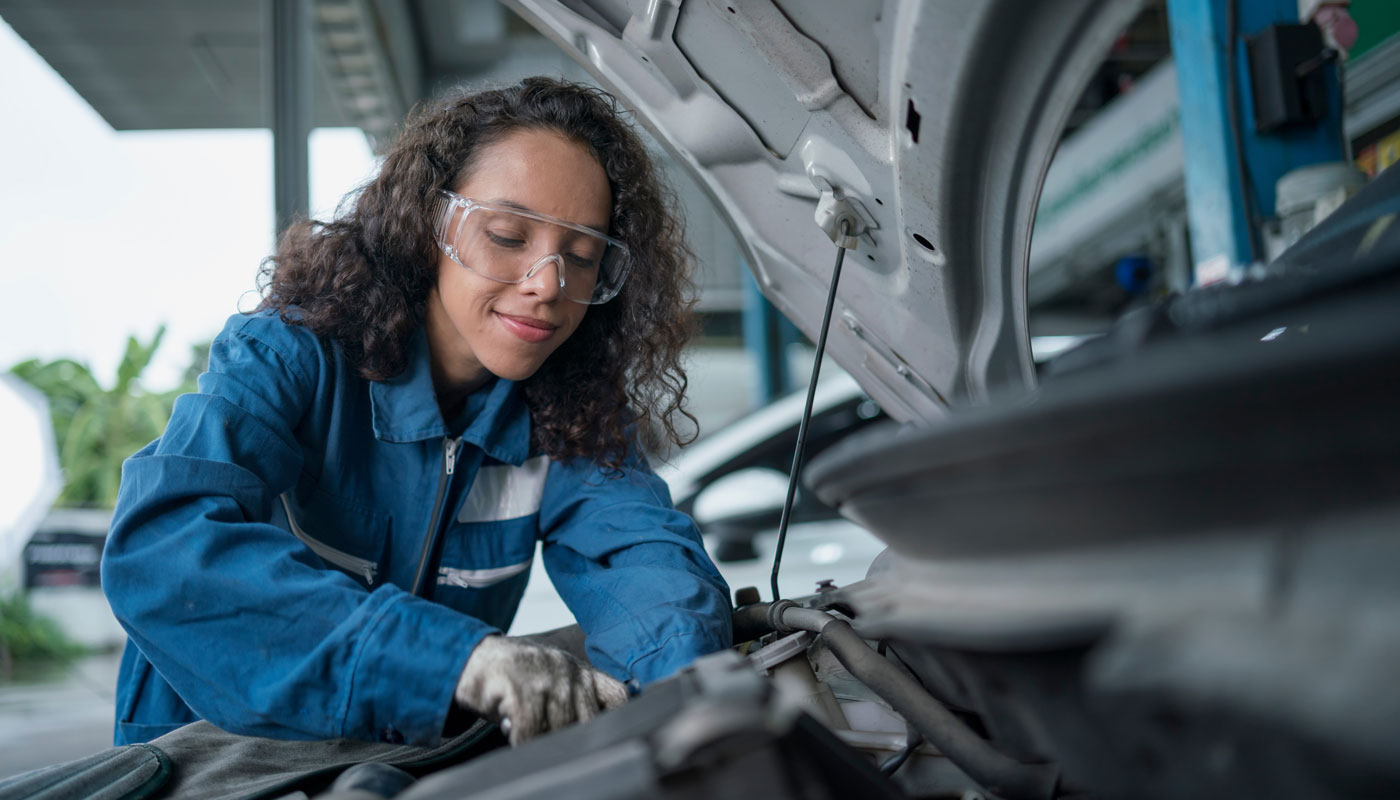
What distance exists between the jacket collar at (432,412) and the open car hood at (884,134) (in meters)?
→ 0.45

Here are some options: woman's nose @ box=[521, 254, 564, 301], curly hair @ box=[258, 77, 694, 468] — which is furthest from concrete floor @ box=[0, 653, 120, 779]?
woman's nose @ box=[521, 254, 564, 301]

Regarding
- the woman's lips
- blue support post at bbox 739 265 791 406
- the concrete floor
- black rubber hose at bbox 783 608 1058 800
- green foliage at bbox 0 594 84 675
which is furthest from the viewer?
blue support post at bbox 739 265 791 406

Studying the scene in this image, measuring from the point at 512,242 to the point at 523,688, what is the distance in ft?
2.28

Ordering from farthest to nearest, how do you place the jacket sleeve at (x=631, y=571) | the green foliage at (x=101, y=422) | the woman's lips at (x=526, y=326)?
1. the green foliage at (x=101, y=422)
2. the woman's lips at (x=526, y=326)
3. the jacket sleeve at (x=631, y=571)

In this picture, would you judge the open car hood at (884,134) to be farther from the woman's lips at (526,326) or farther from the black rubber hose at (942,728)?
the black rubber hose at (942,728)

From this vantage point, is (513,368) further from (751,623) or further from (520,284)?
(751,623)

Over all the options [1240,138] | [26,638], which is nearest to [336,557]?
[1240,138]

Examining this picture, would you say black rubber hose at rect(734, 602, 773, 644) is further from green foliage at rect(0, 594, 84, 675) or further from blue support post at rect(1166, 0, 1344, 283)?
green foliage at rect(0, 594, 84, 675)

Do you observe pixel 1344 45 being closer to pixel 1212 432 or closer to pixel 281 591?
pixel 1212 432

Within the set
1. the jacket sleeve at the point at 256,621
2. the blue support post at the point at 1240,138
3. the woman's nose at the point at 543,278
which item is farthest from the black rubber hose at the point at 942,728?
the blue support post at the point at 1240,138

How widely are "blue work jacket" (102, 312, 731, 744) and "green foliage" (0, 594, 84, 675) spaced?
641 cm

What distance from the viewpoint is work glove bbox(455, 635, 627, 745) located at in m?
0.80

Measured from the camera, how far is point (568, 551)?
1.45 meters

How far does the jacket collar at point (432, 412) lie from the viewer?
129cm
